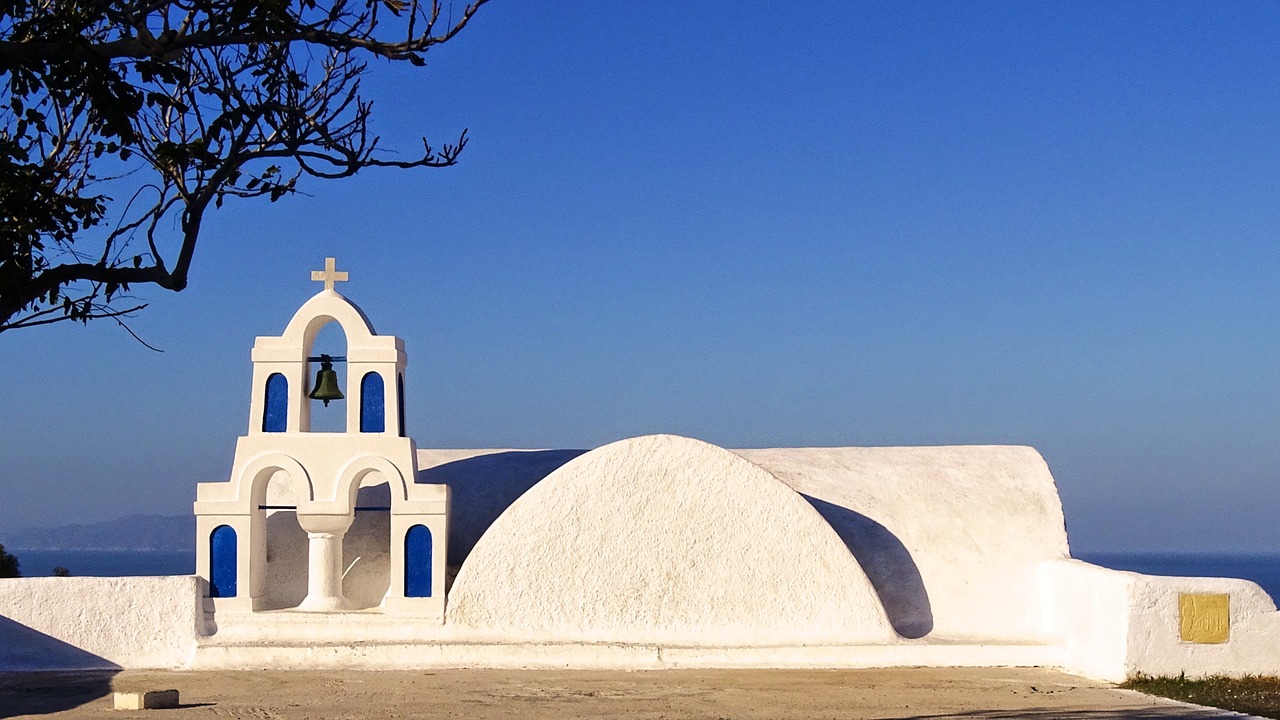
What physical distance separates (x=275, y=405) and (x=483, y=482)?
3010 millimetres

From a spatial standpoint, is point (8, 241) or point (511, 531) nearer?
point (8, 241)

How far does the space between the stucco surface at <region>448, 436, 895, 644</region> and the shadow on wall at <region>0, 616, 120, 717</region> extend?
12.2 feet

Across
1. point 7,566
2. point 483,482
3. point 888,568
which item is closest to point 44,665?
point 483,482

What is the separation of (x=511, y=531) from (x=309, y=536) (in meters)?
2.38

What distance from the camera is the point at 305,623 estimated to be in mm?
14141

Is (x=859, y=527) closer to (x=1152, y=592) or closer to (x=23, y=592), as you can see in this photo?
(x=1152, y=592)

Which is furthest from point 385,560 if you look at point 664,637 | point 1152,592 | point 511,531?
point 1152,592

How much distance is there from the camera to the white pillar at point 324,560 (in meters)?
14.6

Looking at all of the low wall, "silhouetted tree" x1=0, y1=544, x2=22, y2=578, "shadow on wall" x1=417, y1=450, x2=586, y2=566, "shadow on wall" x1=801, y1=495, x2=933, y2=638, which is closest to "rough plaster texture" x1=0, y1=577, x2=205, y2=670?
"shadow on wall" x1=417, y1=450, x2=586, y2=566

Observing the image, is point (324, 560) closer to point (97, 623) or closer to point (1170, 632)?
point (97, 623)

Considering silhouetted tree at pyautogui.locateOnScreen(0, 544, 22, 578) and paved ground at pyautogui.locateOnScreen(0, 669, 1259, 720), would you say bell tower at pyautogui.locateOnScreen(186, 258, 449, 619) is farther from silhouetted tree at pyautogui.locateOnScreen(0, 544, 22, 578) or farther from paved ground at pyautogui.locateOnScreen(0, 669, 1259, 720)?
silhouetted tree at pyautogui.locateOnScreen(0, 544, 22, 578)

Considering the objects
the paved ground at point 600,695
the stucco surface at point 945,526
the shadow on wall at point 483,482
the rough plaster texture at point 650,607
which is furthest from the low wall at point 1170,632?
the shadow on wall at point 483,482

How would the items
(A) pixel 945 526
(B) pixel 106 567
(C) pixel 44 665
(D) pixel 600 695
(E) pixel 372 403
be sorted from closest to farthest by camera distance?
(D) pixel 600 695
(C) pixel 44 665
(E) pixel 372 403
(A) pixel 945 526
(B) pixel 106 567

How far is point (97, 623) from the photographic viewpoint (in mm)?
14141
